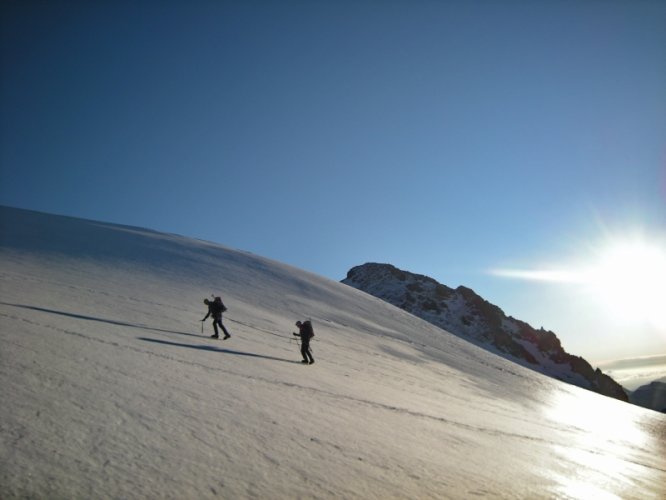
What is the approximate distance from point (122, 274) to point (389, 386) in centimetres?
1480

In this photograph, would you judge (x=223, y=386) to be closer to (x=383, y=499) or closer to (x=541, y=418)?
(x=383, y=499)

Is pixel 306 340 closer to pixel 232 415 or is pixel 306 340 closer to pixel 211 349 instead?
pixel 211 349

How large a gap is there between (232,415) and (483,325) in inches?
3833

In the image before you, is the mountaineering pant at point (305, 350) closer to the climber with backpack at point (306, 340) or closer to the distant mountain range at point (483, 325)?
the climber with backpack at point (306, 340)

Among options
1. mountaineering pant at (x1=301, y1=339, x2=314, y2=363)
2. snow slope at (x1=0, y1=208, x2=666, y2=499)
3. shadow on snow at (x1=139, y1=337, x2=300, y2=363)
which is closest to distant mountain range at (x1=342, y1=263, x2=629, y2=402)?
snow slope at (x1=0, y1=208, x2=666, y2=499)

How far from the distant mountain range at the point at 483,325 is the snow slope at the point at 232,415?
73378mm

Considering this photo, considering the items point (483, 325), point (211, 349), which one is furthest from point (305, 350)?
point (483, 325)

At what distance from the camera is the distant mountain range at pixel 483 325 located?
282ft

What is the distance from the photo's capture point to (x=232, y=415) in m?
6.19

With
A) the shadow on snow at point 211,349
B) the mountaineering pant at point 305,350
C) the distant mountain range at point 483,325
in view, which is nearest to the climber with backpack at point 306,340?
the mountaineering pant at point 305,350

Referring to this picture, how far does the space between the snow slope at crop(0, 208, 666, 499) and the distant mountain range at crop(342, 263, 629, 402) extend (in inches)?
2889

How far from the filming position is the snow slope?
170 inches

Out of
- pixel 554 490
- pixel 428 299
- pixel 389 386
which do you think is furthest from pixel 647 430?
pixel 428 299

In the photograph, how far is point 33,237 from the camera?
22516 mm
